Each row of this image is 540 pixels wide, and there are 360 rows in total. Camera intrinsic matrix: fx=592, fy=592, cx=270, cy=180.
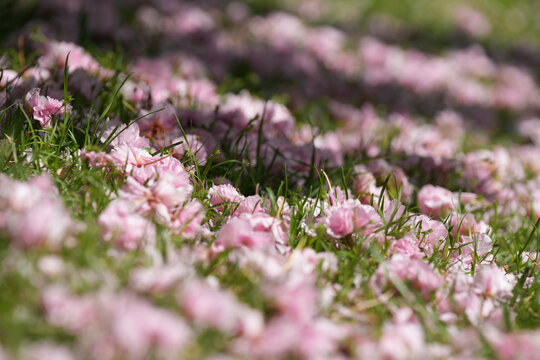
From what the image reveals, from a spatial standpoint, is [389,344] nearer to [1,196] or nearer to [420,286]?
[420,286]

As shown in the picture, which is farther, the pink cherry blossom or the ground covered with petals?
the pink cherry blossom

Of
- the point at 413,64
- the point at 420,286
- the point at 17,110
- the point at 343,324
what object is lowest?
the point at 343,324

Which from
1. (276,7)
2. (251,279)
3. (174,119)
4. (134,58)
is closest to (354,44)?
(276,7)

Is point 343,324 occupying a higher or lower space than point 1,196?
lower

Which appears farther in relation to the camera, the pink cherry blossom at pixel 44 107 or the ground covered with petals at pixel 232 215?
the pink cherry blossom at pixel 44 107

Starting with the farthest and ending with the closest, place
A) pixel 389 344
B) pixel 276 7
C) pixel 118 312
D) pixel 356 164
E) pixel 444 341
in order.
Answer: pixel 276 7 < pixel 356 164 < pixel 444 341 < pixel 389 344 < pixel 118 312

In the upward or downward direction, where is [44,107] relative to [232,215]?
upward

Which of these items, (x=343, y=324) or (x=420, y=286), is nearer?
(x=343, y=324)

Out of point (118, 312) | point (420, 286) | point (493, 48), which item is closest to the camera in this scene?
point (118, 312)
